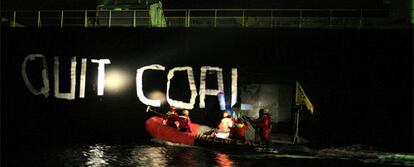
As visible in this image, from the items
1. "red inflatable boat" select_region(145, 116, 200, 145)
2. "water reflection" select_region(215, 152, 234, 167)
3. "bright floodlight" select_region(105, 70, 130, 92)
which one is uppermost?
"bright floodlight" select_region(105, 70, 130, 92)

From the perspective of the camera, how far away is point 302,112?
1675 centimetres

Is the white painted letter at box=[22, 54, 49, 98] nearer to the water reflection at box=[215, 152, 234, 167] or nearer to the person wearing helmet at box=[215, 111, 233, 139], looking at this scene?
the person wearing helmet at box=[215, 111, 233, 139]

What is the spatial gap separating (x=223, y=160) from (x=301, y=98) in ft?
15.9

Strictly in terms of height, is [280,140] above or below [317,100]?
below

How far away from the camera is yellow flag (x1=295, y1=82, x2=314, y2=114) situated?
15.3 metres

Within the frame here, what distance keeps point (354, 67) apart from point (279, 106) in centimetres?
350

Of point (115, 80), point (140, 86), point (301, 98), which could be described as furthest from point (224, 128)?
point (115, 80)

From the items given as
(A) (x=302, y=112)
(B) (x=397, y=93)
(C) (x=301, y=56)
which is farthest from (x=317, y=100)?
(B) (x=397, y=93)

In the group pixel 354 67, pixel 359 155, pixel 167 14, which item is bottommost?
pixel 359 155

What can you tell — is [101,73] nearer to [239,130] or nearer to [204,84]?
[204,84]

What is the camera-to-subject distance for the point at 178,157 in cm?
1242

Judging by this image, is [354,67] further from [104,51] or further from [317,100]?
[104,51]

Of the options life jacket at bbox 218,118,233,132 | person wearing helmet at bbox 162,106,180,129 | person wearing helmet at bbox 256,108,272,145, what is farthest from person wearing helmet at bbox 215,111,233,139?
person wearing helmet at bbox 162,106,180,129

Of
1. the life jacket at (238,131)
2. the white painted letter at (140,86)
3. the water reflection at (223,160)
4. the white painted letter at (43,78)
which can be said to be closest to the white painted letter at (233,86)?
the life jacket at (238,131)
